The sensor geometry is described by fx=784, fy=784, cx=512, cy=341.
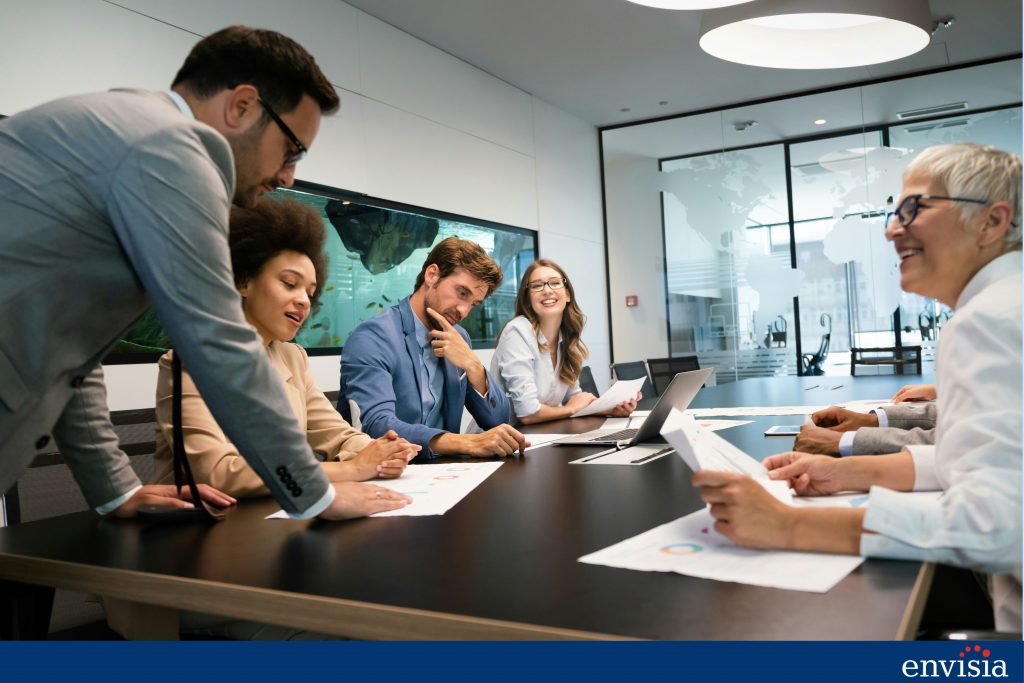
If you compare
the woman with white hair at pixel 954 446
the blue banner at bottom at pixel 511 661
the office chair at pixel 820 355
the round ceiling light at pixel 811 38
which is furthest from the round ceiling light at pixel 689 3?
the office chair at pixel 820 355

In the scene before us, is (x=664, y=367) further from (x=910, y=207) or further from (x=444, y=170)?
(x=910, y=207)

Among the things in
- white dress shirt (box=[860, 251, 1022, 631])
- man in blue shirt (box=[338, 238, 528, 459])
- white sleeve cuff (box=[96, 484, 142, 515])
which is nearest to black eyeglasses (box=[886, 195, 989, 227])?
white dress shirt (box=[860, 251, 1022, 631])

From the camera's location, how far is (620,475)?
1750 mm

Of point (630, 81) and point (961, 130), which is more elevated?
point (630, 81)

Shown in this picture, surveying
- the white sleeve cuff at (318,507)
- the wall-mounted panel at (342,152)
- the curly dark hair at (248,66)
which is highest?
the wall-mounted panel at (342,152)

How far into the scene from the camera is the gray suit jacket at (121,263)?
1.11 m

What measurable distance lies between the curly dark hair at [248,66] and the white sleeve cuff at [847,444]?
4.44ft

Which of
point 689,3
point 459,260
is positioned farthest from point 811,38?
point 459,260

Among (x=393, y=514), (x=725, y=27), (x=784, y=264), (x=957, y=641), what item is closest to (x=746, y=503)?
(x=957, y=641)

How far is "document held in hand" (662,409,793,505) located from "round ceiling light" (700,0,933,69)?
2.98m

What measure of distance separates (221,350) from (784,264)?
25.3 feet

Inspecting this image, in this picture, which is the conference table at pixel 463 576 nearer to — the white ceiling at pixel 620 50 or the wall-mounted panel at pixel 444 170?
the wall-mounted panel at pixel 444 170

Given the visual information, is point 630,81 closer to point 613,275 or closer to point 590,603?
point 613,275

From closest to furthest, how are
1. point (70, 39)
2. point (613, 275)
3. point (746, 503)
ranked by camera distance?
point (746, 503)
point (70, 39)
point (613, 275)
